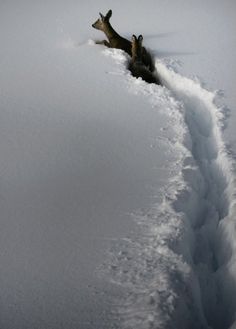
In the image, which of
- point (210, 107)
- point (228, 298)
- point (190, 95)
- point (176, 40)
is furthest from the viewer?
point (176, 40)

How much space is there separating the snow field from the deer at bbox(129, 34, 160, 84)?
886 mm

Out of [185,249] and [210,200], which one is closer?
[185,249]

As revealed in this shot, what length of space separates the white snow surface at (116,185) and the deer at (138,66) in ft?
0.32

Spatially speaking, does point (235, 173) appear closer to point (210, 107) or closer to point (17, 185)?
point (210, 107)

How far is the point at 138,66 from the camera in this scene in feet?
14.5

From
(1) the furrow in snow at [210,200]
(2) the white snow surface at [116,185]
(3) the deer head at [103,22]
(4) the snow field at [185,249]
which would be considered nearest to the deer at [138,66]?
(2) the white snow surface at [116,185]

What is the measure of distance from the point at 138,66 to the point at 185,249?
8.28 ft

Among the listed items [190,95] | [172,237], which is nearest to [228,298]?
[172,237]

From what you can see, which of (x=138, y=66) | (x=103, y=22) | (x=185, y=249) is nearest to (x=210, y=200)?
(x=185, y=249)

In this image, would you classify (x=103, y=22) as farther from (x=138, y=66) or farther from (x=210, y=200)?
(x=210, y=200)

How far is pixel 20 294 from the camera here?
2.03m

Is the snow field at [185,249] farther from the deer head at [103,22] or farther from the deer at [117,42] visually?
the deer head at [103,22]

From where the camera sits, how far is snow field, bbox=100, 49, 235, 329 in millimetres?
2006

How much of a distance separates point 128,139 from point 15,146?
2.76ft
